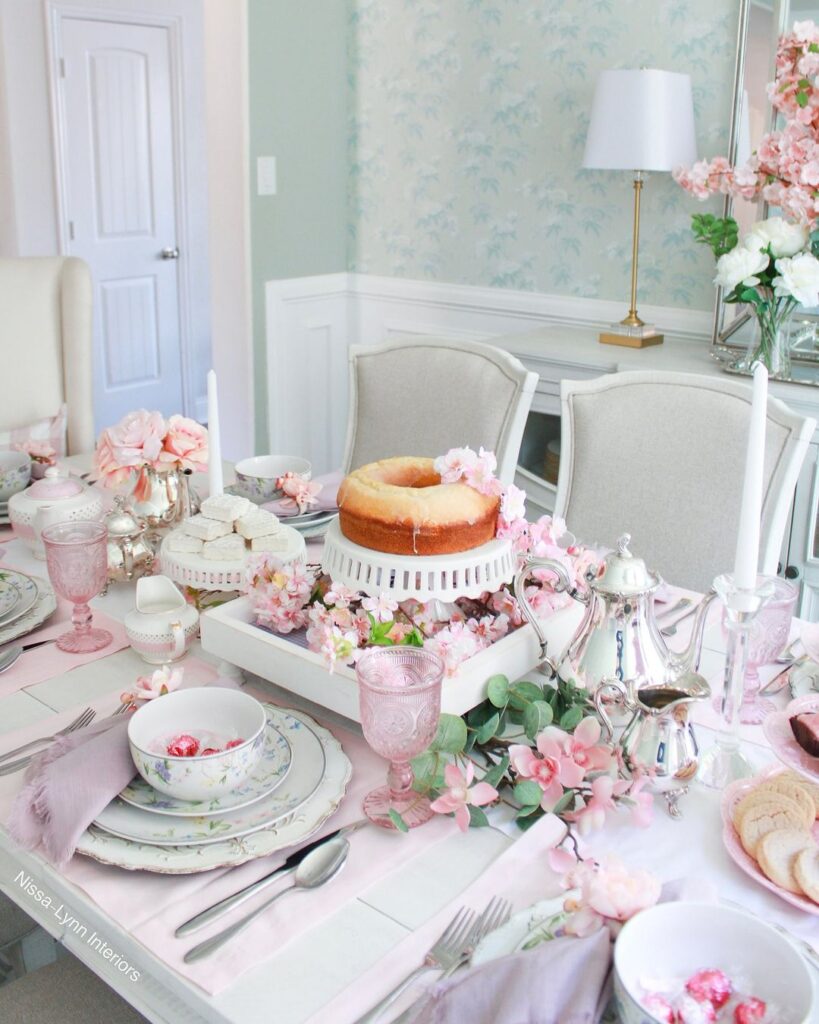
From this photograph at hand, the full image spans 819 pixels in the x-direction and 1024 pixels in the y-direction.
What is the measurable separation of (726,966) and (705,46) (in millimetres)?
2535

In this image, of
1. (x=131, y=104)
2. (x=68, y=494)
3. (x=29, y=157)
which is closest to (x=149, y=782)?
(x=68, y=494)

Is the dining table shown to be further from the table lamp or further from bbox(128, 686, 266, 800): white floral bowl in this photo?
the table lamp

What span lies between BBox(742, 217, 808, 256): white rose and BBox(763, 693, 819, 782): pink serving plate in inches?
55.1

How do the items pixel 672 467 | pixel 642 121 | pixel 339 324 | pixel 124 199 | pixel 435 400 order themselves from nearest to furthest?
pixel 672 467 < pixel 435 400 < pixel 642 121 < pixel 339 324 < pixel 124 199

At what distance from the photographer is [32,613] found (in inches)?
54.4

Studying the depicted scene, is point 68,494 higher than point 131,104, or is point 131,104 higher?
point 131,104

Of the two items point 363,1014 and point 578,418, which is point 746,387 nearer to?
point 578,418

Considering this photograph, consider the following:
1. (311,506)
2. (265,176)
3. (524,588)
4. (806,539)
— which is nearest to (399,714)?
(524,588)

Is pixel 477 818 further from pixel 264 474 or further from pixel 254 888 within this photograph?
pixel 264 474

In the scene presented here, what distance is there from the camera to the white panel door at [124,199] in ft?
15.2

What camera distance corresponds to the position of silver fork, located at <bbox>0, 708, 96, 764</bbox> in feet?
3.46

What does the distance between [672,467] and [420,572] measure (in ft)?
2.46

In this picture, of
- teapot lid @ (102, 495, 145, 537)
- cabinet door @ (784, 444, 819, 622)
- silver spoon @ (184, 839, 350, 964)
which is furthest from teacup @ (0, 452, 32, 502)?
cabinet door @ (784, 444, 819, 622)

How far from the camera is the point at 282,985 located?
773 mm
